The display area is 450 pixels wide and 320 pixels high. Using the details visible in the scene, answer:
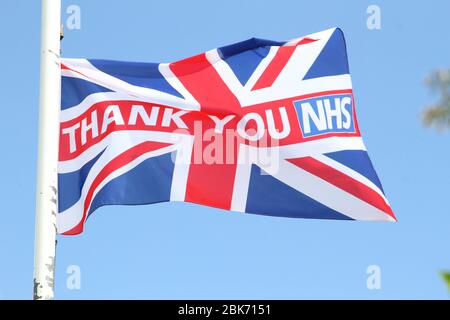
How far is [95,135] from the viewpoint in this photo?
1062 cm

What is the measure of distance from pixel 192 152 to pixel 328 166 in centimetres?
185

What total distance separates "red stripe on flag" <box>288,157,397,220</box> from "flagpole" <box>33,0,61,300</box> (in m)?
3.55

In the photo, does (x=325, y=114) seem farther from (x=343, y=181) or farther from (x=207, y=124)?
(x=207, y=124)

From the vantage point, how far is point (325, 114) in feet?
36.4

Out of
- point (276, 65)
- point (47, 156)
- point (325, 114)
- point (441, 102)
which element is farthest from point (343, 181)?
point (441, 102)

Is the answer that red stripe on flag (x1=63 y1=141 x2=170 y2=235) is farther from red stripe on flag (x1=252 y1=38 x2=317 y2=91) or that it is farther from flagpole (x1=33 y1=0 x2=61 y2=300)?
flagpole (x1=33 y1=0 x2=61 y2=300)

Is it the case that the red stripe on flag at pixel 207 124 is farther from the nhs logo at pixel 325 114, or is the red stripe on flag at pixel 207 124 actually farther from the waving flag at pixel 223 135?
the nhs logo at pixel 325 114

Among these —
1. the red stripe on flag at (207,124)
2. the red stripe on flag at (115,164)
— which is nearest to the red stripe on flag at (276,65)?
the red stripe on flag at (207,124)

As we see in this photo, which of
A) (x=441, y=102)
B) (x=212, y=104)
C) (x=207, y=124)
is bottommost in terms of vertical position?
(x=441, y=102)

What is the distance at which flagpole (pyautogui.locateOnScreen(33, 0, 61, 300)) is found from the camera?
25.8 ft

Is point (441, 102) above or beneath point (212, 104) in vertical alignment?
beneath

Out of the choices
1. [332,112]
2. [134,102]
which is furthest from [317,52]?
[134,102]

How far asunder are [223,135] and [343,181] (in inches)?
67.9
